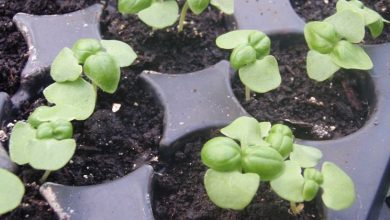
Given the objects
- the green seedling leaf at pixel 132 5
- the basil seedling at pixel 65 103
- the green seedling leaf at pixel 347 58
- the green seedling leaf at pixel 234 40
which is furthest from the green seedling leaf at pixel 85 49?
the green seedling leaf at pixel 347 58

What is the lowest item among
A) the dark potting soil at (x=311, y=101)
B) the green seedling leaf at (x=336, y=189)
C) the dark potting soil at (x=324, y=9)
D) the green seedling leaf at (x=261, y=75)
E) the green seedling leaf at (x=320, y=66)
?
the dark potting soil at (x=311, y=101)

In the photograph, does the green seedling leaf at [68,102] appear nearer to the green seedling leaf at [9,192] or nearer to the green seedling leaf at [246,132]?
the green seedling leaf at [9,192]

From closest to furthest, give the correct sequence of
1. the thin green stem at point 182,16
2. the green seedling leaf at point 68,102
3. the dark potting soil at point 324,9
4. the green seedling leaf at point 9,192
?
the green seedling leaf at point 9,192 → the green seedling leaf at point 68,102 → the thin green stem at point 182,16 → the dark potting soil at point 324,9

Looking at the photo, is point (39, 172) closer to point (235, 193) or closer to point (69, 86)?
point (69, 86)

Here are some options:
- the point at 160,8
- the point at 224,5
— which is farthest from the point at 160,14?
the point at 224,5

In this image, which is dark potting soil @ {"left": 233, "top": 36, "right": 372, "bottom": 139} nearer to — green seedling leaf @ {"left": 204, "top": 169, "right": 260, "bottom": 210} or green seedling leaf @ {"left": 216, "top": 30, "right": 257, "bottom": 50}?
green seedling leaf @ {"left": 216, "top": 30, "right": 257, "bottom": 50}

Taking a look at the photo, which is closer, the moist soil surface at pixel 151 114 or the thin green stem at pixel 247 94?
the moist soil surface at pixel 151 114

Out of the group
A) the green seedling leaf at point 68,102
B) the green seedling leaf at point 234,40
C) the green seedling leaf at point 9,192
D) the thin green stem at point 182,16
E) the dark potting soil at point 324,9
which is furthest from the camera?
the dark potting soil at point 324,9
